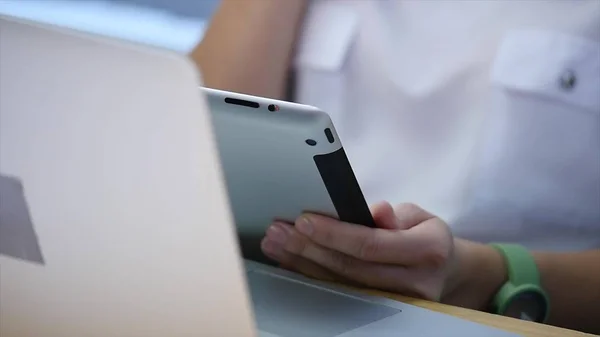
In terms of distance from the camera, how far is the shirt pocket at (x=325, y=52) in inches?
33.4

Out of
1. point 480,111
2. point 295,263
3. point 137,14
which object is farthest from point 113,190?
point 137,14

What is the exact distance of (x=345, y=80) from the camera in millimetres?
853

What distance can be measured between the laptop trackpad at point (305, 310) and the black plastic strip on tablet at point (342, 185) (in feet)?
0.18

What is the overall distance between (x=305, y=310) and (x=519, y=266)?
24cm

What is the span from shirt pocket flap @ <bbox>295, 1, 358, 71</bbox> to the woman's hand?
0.89 ft

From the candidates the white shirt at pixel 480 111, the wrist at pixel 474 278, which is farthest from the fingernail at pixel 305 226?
the white shirt at pixel 480 111

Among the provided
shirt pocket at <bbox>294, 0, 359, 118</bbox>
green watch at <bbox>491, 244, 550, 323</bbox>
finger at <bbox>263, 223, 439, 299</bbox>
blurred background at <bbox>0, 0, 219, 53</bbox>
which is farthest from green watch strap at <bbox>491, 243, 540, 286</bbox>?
blurred background at <bbox>0, 0, 219, 53</bbox>

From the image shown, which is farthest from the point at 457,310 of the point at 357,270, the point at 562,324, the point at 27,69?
the point at 27,69

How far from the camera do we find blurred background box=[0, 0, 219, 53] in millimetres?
1345

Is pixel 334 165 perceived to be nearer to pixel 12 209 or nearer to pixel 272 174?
pixel 272 174

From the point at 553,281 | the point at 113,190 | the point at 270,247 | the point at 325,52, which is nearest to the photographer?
the point at 113,190

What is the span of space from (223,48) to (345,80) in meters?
0.13

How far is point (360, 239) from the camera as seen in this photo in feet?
1.87

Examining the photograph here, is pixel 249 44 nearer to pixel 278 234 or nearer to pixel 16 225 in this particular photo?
pixel 278 234
